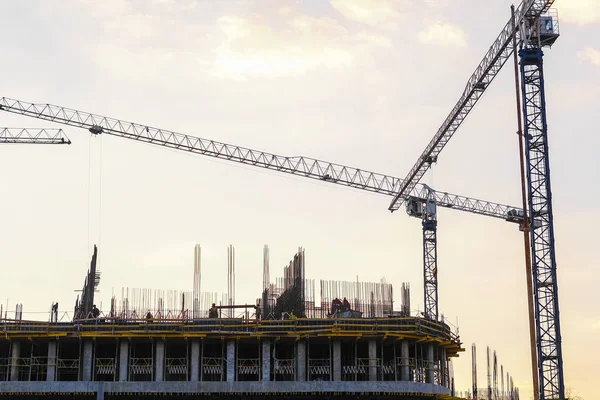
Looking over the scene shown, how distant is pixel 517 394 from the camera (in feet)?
453

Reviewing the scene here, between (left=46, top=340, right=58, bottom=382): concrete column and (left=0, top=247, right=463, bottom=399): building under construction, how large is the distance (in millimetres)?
62

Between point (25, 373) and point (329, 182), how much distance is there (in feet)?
183

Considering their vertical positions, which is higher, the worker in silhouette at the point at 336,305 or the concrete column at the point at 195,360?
the worker in silhouette at the point at 336,305

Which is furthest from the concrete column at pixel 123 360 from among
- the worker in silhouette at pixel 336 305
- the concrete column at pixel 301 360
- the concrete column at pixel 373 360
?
the concrete column at pixel 373 360

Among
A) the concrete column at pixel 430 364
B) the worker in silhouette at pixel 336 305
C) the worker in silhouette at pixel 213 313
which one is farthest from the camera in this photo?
the worker in silhouette at pixel 336 305

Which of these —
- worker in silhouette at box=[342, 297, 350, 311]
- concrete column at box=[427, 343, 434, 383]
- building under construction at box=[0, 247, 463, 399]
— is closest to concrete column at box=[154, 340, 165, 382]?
building under construction at box=[0, 247, 463, 399]

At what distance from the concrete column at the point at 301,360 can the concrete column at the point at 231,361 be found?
398 cm

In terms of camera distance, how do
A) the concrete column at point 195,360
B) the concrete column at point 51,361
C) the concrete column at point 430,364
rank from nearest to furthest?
1. the concrete column at point 51,361
2. the concrete column at point 195,360
3. the concrete column at point 430,364

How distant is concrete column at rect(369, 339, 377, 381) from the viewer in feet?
188

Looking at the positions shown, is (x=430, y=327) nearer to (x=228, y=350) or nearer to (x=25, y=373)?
(x=228, y=350)

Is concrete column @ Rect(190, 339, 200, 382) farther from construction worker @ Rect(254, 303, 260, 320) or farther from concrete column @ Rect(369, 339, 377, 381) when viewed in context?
concrete column @ Rect(369, 339, 377, 381)

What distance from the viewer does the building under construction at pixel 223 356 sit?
56938mm

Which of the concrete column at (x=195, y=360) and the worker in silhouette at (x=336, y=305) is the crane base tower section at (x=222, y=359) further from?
the worker in silhouette at (x=336, y=305)

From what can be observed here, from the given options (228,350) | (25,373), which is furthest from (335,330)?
(25,373)
